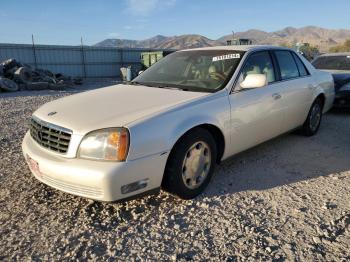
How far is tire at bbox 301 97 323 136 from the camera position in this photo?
5359 millimetres

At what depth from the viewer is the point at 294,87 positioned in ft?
15.3

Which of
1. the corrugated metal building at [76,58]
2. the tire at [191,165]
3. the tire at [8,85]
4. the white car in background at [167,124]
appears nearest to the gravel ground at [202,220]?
the tire at [191,165]

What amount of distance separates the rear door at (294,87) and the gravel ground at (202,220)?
87 centimetres

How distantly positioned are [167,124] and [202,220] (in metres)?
0.89

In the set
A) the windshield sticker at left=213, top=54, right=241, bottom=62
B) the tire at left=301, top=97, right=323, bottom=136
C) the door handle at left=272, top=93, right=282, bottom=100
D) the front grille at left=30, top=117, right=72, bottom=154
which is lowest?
the tire at left=301, top=97, right=323, bottom=136

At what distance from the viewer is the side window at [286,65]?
461 centimetres

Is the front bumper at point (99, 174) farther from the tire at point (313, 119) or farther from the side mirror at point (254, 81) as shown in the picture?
the tire at point (313, 119)

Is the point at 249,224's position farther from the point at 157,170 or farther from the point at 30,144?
the point at 30,144

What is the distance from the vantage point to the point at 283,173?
399 cm

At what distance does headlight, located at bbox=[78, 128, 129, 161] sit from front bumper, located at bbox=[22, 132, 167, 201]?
0.17 ft

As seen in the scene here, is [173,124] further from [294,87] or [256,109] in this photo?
[294,87]

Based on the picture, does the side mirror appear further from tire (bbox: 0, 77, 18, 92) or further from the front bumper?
tire (bbox: 0, 77, 18, 92)

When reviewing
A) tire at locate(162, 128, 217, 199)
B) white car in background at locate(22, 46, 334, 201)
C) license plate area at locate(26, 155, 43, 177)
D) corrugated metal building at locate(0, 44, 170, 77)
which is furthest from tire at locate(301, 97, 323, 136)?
corrugated metal building at locate(0, 44, 170, 77)

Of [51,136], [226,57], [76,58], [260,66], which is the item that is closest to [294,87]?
[260,66]
